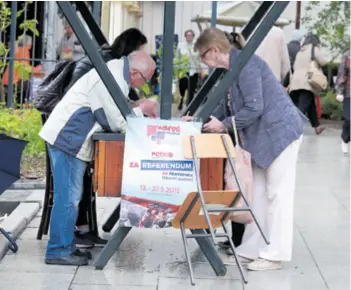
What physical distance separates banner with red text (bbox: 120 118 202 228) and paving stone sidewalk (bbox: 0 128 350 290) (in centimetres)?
52

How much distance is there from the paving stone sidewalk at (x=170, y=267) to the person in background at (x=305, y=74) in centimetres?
558

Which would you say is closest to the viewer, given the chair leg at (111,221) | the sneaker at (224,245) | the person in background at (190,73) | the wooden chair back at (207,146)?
the wooden chair back at (207,146)

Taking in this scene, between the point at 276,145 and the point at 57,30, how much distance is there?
1076cm

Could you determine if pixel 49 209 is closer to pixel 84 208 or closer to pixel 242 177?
pixel 84 208

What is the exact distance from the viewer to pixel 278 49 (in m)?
10.5

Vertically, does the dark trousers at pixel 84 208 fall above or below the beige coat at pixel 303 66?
below

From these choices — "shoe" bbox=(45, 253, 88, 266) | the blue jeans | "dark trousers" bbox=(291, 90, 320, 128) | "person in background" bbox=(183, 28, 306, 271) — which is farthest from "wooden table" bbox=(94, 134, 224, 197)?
"dark trousers" bbox=(291, 90, 320, 128)

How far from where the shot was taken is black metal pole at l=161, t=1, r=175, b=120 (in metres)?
6.13

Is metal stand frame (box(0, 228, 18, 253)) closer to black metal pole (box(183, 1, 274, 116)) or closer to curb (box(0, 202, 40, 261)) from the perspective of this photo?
curb (box(0, 202, 40, 261))

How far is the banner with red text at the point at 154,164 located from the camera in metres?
6.02

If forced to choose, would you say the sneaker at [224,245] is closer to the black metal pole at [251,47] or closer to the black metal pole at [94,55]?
the black metal pole at [251,47]

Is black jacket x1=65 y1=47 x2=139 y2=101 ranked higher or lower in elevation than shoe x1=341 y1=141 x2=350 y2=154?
higher

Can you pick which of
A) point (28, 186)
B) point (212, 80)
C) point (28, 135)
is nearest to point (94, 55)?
point (212, 80)

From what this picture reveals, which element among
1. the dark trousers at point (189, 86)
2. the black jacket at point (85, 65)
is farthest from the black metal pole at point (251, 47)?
the dark trousers at point (189, 86)
